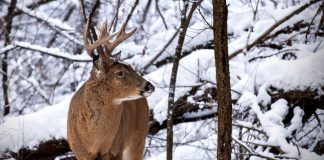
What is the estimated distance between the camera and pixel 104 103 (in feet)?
17.8

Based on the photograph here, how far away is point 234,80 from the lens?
7.56 meters

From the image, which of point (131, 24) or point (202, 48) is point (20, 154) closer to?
point (202, 48)

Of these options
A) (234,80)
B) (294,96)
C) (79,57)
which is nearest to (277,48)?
(234,80)

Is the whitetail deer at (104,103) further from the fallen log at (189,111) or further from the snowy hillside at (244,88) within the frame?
the fallen log at (189,111)

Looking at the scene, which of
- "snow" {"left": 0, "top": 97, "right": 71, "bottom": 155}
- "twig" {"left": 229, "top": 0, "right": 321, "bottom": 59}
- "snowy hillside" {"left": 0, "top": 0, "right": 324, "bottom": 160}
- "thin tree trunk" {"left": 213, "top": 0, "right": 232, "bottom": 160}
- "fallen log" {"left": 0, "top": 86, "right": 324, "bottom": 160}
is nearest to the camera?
"thin tree trunk" {"left": 213, "top": 0, "right": 232, "bottom": 160}

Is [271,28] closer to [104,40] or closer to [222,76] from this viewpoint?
[104,40]

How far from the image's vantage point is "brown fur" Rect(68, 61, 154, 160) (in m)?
5.39

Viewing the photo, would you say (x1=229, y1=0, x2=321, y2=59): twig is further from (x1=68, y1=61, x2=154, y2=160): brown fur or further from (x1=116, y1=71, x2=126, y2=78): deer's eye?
(x1=116, y1=71, x2=126, y2=78): deer's eye

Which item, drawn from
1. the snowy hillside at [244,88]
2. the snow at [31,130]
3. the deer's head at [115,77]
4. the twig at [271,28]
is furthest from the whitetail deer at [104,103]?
the twig at [271,28]

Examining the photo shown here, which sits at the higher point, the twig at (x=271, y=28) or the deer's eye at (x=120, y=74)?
the twig at (x=271, y=28)

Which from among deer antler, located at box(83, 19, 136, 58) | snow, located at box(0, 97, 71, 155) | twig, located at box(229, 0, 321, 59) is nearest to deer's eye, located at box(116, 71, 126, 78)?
deer antler, located at box(83, 19, 136, 58)

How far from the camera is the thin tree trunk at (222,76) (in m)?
4.42

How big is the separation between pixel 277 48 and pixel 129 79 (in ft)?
11.5

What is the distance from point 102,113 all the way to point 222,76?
154 centimetres
